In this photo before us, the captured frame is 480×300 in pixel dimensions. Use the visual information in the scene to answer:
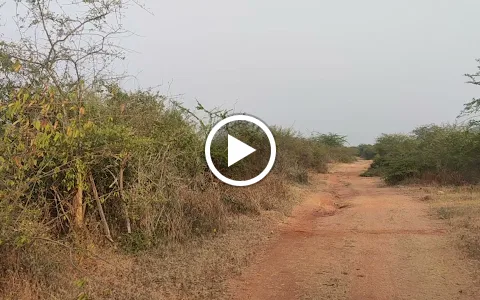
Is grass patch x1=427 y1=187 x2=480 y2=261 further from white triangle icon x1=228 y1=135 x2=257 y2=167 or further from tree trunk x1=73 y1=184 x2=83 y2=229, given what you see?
tree trunk x1=73 y1=184 x2=83 y2=229

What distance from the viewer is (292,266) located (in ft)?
22.1

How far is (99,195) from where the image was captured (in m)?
7.17

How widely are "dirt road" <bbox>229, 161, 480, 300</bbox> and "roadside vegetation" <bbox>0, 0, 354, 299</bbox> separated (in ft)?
1.63

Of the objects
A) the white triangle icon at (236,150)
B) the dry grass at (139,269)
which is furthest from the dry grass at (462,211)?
the white triangle icon at (236,150)

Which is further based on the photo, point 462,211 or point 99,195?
point 462,211

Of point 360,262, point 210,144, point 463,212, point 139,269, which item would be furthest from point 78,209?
point 463,212

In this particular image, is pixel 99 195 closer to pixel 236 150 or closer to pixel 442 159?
pixel 236 150

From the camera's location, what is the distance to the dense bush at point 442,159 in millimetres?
18203

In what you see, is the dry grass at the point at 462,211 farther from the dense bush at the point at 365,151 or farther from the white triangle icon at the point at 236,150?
the dense bush at the point at 365,151

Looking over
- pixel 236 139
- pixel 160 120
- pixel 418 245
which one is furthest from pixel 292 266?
pixel 236 139

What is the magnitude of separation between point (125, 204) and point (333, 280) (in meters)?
3.13

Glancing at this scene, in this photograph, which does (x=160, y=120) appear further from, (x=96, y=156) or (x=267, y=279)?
(x=267, y=279)

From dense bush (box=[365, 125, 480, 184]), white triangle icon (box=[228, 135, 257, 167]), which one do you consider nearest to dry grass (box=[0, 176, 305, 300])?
white triangle icon (box=[228, 135, 257, 167])

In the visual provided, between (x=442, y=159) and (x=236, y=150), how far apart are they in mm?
10689
